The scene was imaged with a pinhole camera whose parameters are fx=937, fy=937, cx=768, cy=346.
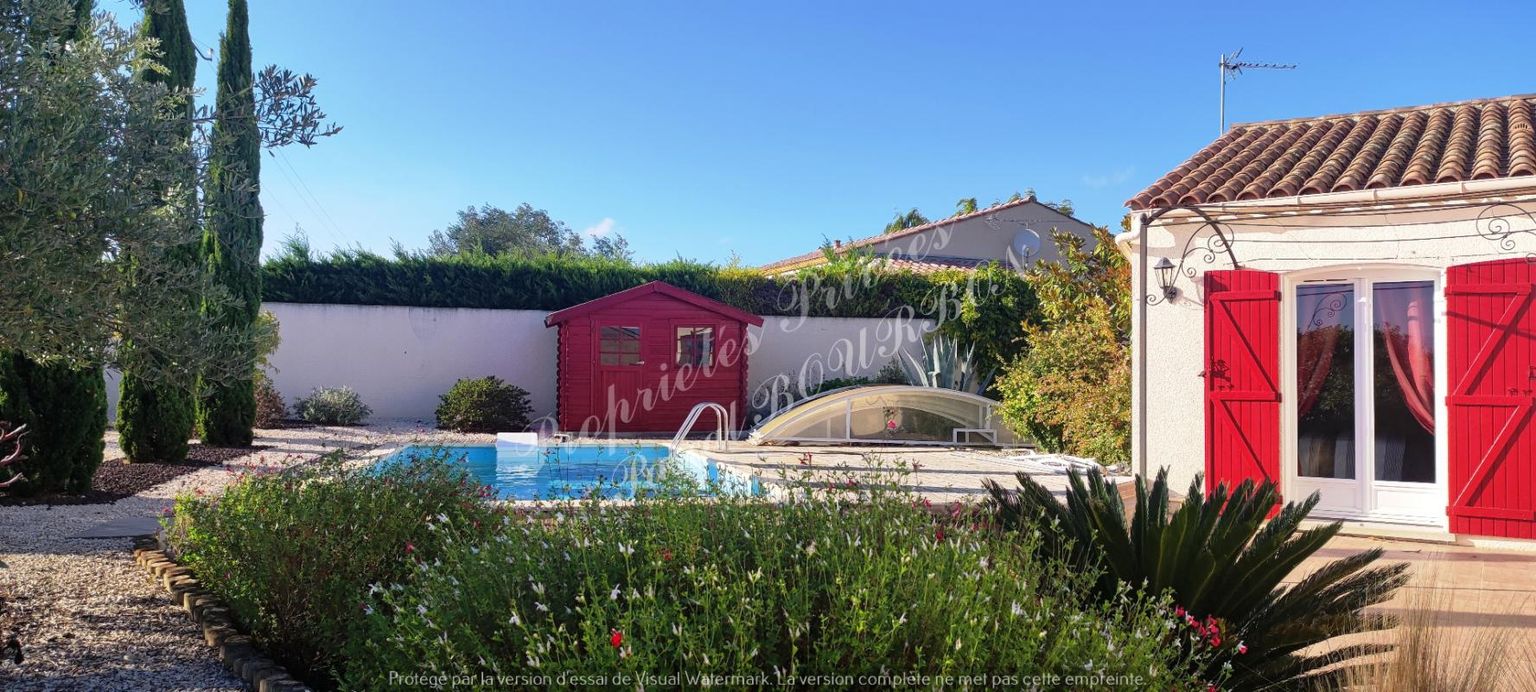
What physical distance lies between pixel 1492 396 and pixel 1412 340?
71 cm

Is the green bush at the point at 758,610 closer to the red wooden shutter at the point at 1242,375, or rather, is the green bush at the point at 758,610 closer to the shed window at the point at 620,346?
the red wooden shutter at the point at 1242,375

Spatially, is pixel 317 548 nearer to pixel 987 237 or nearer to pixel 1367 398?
pixel 1367 398

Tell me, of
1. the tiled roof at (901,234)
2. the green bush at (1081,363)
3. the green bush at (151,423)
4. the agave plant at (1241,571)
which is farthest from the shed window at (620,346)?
the agave plant at (1241,571)

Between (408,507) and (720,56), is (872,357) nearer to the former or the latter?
(720,56)

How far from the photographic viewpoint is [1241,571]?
333 cm

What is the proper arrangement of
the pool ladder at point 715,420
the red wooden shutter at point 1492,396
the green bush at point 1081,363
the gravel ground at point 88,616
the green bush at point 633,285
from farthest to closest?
the green bush at point 633,285, the pool ladder at point 715,420, the green bush at point 1081,363, the red wooden shutter at point 1492,396, the gravel ground at point 88,616

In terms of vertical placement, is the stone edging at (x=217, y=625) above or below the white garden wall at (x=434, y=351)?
below

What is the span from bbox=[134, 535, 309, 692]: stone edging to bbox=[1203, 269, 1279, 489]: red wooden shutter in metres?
6.85

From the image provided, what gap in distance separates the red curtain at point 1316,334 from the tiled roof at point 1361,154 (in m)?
0.87

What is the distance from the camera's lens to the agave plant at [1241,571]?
3.13 metres

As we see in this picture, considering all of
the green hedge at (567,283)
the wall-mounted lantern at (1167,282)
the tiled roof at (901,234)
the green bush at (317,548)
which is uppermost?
the tiled roof at (901,234)

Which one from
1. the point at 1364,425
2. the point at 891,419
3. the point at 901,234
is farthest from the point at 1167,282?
the point at 901,234

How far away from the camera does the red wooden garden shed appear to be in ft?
53.9

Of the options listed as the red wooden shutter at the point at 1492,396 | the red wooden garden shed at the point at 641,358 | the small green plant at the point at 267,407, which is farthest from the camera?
the red wooden garden shed at the point at 641,358
